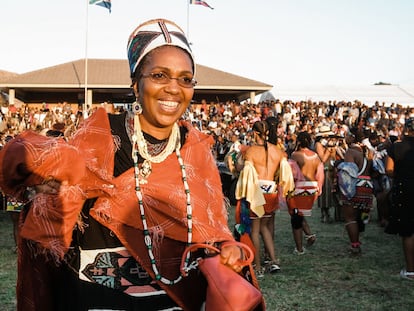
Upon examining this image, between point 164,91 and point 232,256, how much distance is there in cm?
86

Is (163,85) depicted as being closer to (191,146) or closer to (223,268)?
(191,146)

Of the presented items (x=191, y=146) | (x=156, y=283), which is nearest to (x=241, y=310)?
(x=156, y=283)

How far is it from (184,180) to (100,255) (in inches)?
20.8

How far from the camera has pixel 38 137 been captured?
1873 mm

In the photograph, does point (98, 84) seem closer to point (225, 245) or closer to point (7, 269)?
point (7, 269)

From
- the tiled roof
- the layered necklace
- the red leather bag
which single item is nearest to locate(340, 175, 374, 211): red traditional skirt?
the layered necklace

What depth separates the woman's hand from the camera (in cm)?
212

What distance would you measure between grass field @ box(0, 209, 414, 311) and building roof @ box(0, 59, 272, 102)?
72.7 feet

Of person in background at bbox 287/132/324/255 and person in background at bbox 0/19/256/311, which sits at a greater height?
person in background at bbox 0/19/256/311

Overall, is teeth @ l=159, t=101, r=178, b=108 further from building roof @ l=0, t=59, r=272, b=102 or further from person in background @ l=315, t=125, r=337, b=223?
building roof @ l=0, t=59, r=272, b=102

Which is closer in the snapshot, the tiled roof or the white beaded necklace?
the white beaded necklace

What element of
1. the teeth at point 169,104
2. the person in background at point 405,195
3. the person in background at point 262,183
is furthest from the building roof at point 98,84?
the teeth at point 169,104

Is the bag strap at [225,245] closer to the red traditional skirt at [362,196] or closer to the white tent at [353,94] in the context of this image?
the red traditional skirt at [362,196]

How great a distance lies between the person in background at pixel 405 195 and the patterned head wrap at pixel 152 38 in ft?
15.9
